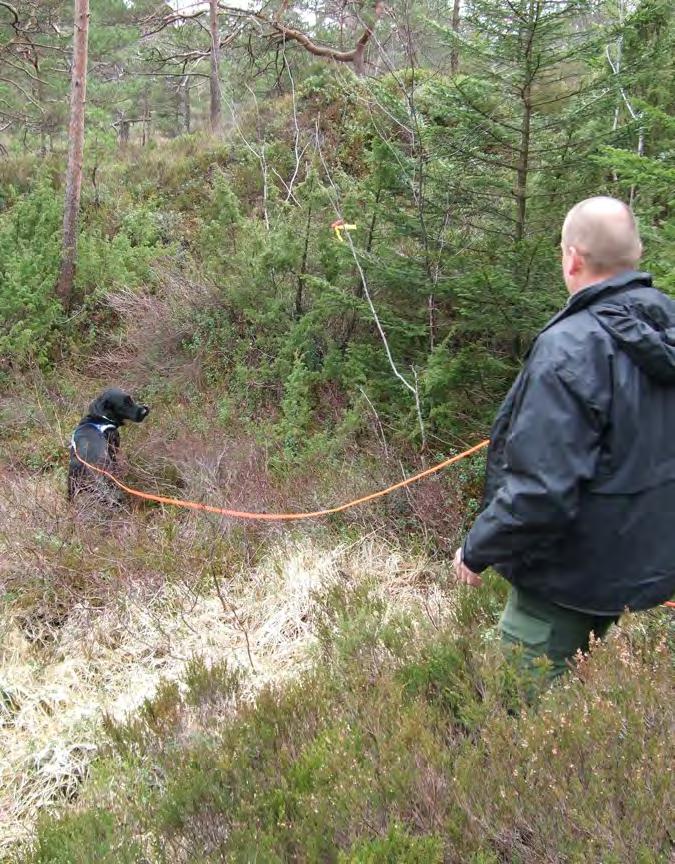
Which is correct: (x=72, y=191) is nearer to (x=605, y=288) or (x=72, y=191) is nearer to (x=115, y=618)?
(x=115, y=618)

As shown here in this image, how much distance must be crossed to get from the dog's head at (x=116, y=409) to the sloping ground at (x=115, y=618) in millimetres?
1251

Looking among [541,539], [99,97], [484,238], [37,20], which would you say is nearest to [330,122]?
[37,20]

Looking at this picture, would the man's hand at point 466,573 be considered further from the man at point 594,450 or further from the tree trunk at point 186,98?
the tree trunk at point 186,98

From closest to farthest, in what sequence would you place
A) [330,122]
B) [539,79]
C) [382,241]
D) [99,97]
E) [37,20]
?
[539,79] < [382,241] < [330,122] < [37,20] < [99,97]

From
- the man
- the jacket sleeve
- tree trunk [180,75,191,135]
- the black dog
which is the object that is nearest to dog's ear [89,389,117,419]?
the black dog

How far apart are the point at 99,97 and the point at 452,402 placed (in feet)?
58.0

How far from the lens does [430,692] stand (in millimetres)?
2594

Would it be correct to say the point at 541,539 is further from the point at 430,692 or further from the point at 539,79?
the point at 539,79

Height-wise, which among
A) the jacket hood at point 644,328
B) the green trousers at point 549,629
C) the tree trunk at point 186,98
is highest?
the tree trunk at point 186,98

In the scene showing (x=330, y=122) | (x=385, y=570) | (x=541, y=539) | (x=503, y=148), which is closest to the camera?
(x=541, y=539)

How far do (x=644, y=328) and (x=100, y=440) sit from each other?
523cm

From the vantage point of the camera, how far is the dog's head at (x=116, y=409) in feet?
21.4

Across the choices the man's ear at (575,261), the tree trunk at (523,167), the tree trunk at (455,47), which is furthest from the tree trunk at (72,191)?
the man's ear at (575,261)

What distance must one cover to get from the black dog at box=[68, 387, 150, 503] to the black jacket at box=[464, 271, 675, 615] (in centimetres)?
446
